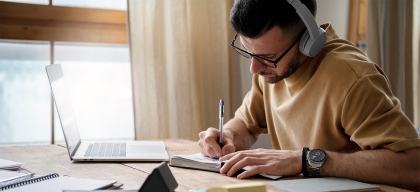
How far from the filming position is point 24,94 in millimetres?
2139

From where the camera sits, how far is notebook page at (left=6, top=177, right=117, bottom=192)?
2.29ft

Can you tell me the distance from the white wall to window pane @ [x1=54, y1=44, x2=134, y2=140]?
4.82 feet

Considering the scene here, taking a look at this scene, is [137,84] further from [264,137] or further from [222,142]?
[222,142]

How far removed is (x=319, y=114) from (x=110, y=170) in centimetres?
68

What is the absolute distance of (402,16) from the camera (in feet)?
9.53

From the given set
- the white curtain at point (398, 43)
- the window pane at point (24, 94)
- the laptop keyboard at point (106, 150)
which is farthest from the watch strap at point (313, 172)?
the white curtain at point (398, 43)

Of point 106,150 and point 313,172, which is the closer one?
point 313,172

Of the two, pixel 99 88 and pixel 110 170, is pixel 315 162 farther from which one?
pixel 99 88

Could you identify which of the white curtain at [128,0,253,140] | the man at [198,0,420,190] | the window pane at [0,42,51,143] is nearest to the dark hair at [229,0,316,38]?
the man at [198,0,420,190]

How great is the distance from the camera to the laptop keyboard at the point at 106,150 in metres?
1.16

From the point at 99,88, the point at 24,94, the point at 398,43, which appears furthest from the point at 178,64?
the point at 398,43

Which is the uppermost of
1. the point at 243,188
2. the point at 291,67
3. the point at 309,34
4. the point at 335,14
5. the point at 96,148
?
the point at 335,14

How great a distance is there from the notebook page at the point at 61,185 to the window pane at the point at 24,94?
1.57 m

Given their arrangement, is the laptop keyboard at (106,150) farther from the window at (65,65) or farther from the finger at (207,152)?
the window at (65,65)
